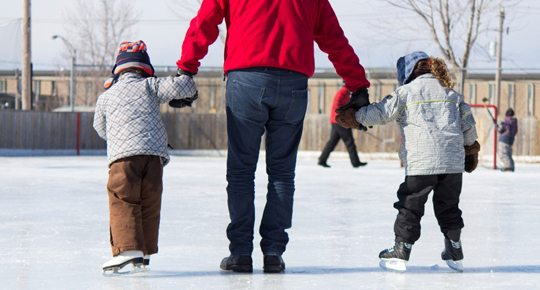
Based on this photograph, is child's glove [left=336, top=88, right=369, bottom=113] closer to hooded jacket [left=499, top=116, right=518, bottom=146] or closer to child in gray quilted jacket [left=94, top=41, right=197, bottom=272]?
child in gray quilted jacket [left=94, top=41, right=197, bottom=272]

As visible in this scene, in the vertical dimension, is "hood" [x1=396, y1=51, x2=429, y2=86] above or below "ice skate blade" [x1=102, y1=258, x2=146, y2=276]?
above

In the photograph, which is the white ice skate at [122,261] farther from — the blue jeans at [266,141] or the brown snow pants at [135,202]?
the blue jeans at [266,141]

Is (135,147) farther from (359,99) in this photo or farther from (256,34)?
(359,99)

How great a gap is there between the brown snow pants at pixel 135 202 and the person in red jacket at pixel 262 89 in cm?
32

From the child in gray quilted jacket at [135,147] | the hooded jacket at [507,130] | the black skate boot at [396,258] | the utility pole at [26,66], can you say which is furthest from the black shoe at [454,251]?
the utility pole at [26,66]

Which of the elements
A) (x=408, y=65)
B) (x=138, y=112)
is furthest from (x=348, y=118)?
(x=138, y=112)

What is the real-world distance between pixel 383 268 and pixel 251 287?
810 mm

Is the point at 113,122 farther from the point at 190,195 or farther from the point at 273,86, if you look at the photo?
the point at 190,195

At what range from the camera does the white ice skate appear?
420cm

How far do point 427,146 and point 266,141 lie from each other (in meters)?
0.70

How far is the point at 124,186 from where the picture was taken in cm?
434

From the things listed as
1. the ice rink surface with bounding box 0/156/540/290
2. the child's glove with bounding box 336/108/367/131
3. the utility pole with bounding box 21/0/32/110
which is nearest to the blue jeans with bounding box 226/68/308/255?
the ice rink surface with bounding box 0/156/540/290

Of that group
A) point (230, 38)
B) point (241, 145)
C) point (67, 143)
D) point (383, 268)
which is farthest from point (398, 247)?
point (67, 143)

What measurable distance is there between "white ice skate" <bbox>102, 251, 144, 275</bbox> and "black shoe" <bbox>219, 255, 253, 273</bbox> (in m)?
0.37
